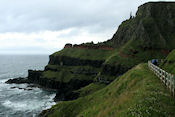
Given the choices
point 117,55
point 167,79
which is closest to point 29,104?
point 117,55

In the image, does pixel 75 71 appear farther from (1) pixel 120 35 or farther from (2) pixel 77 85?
(1) pixel 120 35

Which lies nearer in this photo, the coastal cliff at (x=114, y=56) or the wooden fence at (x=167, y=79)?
the wooden fence at (x=167, y=79)

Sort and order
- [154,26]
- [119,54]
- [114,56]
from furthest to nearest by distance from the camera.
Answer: [154,26] → [119,54] → [114,56]

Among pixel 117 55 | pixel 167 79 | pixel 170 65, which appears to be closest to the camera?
pixel 167 79

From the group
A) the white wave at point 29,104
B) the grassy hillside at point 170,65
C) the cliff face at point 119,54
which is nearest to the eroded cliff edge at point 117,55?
the cliff face at point 119,54

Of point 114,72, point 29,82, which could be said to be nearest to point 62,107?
point 114,72

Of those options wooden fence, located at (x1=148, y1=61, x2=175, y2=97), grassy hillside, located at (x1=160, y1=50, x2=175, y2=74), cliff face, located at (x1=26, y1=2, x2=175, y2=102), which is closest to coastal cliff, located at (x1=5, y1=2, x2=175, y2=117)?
cliff face, located at (x1=26, y1=2, x2=175, y2=102)

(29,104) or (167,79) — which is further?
(29,104)

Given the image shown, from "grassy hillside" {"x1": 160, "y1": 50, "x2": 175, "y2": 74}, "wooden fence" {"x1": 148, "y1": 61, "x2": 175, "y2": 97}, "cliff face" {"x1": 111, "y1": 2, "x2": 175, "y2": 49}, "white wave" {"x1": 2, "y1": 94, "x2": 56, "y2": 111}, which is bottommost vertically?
"white wave" {"x1": 2, "y1": 94, "x2": 56, "y2": 111}

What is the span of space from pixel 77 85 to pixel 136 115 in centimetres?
7877

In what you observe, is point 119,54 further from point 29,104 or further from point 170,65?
point 170,65

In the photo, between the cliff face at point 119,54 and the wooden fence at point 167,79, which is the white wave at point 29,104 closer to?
the cliff face at point 119,54

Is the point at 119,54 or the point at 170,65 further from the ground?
the point at 119,54

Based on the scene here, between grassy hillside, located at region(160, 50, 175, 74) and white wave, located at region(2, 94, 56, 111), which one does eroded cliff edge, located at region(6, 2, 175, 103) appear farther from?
grassy hillside, located at region(160, 50, 175, 74)
